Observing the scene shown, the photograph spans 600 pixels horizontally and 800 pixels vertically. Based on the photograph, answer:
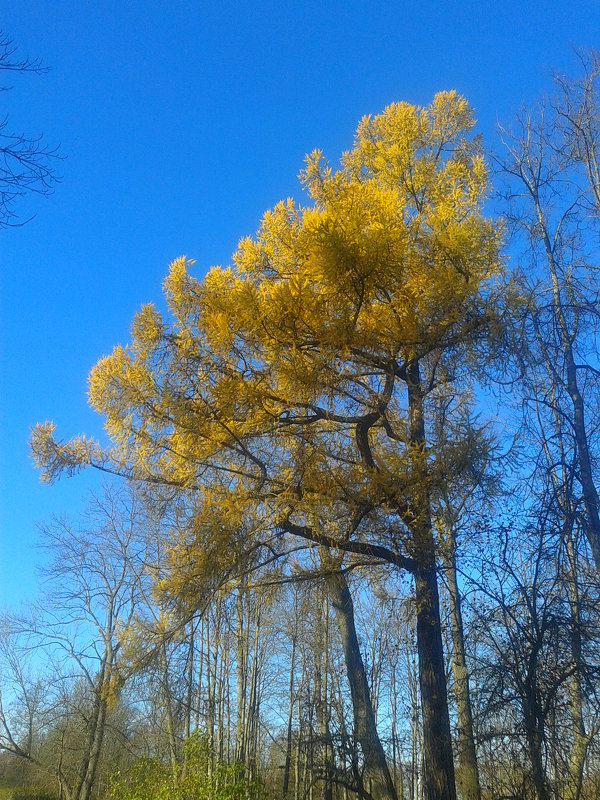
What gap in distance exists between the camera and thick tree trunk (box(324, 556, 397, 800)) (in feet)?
31.1

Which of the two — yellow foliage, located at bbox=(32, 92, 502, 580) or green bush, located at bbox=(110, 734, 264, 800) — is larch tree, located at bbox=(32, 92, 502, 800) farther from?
green bush, located at bbox=(110, 734, 264, 800)

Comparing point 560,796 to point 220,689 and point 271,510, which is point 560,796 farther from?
point 220,689

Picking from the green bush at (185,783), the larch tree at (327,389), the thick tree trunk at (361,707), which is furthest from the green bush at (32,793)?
the larch tree at (327,389)

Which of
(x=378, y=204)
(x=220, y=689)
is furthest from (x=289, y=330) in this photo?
(x=220, y=689)

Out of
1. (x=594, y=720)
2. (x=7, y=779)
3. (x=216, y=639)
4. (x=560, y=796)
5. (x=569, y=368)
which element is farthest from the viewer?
(x=7, y=779)

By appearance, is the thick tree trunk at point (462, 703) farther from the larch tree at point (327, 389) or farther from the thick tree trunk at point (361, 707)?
the thick tree trunk at point (361, 707)

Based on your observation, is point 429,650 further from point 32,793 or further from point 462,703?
point 32,793

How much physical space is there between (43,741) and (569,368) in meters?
26.2

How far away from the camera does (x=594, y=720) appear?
4.67 m

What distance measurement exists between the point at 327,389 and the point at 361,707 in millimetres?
5779

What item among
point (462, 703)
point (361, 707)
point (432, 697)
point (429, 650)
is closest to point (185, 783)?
point (432, 697)

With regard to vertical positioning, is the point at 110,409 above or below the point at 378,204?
below

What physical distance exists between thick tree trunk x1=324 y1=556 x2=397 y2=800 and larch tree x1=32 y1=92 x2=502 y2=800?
141 centimetres

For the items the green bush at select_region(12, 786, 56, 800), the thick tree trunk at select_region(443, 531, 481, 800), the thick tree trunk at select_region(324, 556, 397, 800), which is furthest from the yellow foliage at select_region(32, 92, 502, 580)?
the green bush at select_region(12, 786, 56, 800)
